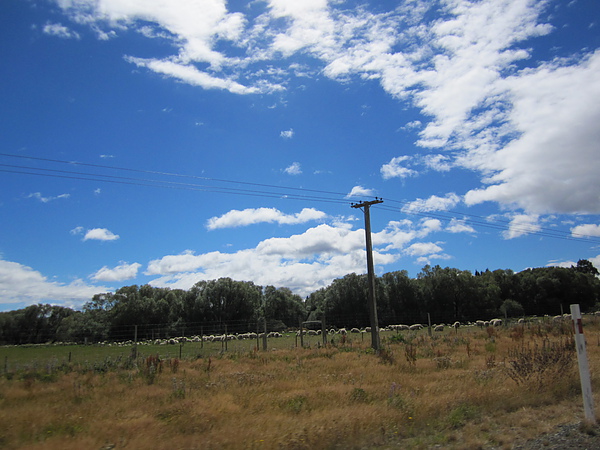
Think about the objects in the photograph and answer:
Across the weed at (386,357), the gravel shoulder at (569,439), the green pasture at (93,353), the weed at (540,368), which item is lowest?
the green pasture at (93,353)

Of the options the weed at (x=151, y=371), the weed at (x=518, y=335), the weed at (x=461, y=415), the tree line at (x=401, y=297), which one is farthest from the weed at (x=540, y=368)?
the tree line at (x=401, y=297)

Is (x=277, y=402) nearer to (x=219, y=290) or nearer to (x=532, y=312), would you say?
(x=219, y=290)

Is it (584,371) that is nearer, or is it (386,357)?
(584,371)

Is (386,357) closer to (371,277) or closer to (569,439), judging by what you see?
(371,277)

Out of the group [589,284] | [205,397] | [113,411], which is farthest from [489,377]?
[589,284]

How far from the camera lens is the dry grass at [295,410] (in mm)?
6039

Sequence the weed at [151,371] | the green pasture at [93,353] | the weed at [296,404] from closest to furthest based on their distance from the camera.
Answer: the weed at [296,404]
the weed at [151,371]
the green pasture at [93,353]

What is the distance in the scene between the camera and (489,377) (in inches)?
404

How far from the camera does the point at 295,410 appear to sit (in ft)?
26.0

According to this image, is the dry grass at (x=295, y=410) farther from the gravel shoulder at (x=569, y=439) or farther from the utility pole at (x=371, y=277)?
the utility pole at (x=371, y=277)

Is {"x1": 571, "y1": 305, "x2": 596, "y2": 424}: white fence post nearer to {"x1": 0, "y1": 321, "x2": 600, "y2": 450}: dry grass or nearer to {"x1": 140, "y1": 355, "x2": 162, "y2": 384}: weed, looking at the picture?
{"x1": 0, "y1": 321, "x2": 600, "y2": 450}: dry grass

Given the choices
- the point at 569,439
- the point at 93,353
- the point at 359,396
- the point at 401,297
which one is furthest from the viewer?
the point at 401,297

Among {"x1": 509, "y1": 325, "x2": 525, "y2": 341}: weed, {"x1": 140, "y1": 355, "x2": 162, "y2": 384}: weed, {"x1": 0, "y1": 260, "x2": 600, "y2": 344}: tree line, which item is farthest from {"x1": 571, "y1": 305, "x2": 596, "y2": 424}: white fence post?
{"x1": 0, "y1": 260, "x2": 600, "y2": 344}: tree line

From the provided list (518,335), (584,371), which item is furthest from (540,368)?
(518,335)
